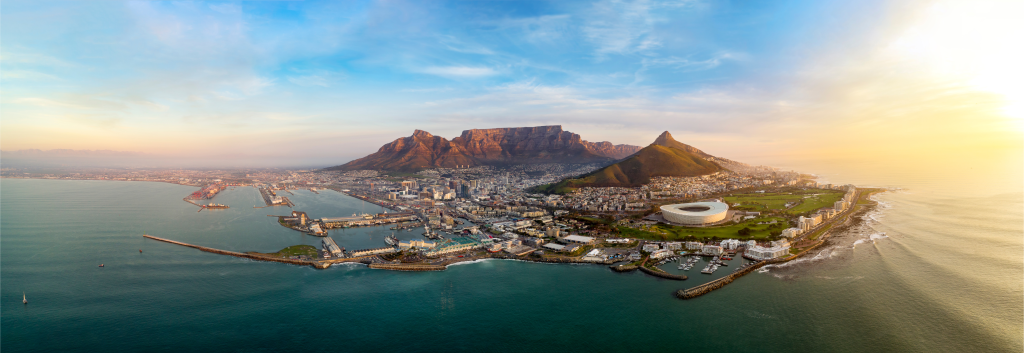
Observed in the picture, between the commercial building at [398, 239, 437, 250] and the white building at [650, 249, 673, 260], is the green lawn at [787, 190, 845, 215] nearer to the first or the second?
the white building at [650, 249, 673, 260]

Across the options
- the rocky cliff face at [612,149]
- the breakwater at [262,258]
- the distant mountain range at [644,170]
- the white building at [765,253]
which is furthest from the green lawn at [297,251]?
the rocky cliff face at [612,149]

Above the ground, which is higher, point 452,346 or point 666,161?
point 666,161

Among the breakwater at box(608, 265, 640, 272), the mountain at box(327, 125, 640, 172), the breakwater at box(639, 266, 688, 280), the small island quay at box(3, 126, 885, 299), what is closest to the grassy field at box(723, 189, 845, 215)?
the small island quay at box(3, 126, 885, 299)

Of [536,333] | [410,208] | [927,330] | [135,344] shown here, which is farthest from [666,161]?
[135,344]

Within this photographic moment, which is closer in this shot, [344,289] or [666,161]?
[344,289]

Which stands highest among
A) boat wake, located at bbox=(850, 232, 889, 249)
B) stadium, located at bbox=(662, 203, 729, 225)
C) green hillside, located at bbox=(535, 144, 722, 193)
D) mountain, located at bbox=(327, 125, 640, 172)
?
mountain, located at bbox=(327, 125, 640, 172)

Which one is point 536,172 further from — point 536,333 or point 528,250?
point 536,333
